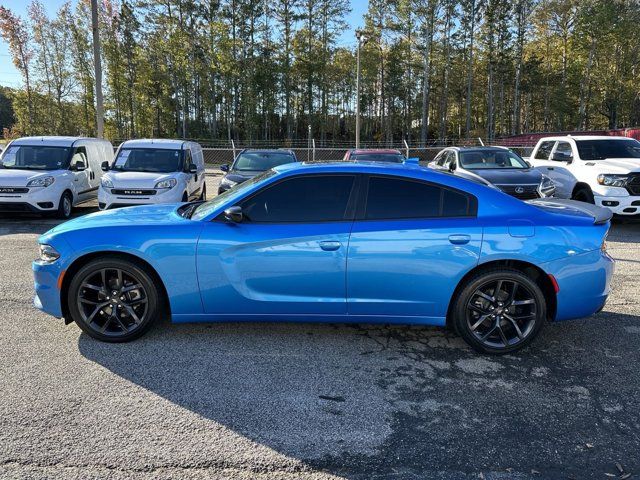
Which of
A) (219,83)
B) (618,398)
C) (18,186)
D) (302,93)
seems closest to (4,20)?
(219,83)

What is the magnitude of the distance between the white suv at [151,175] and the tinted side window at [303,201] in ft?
20.4

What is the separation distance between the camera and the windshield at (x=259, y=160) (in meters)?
12.1

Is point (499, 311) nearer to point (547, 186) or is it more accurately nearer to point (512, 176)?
point (512, 176)

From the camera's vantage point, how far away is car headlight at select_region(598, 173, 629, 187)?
348 inches

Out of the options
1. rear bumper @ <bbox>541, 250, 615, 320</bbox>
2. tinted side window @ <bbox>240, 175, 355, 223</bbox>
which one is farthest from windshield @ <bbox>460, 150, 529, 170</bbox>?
tinted side window @ <bbox>240, 175, 355, 223</bbox>

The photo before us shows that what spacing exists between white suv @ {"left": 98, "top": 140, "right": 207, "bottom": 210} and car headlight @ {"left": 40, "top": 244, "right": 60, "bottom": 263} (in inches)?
223

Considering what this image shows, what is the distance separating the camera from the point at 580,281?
3834mm

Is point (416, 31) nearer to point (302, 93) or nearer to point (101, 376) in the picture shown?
point (302, 93)

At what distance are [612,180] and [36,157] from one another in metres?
12.2

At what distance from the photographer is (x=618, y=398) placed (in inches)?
127

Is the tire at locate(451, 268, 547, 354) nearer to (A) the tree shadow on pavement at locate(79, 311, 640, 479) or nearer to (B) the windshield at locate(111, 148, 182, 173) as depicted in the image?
(A) the tree shadow on pavement at locate(79, 311, 640, 479)

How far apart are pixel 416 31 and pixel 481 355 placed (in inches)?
1830

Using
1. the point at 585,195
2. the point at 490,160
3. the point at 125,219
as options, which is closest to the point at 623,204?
the point at 585,195

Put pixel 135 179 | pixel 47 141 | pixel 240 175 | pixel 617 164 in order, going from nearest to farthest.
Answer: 1. pixel 617 164
2. pixel 135 179
3. pixel 47 141
4. pixel 240 175
